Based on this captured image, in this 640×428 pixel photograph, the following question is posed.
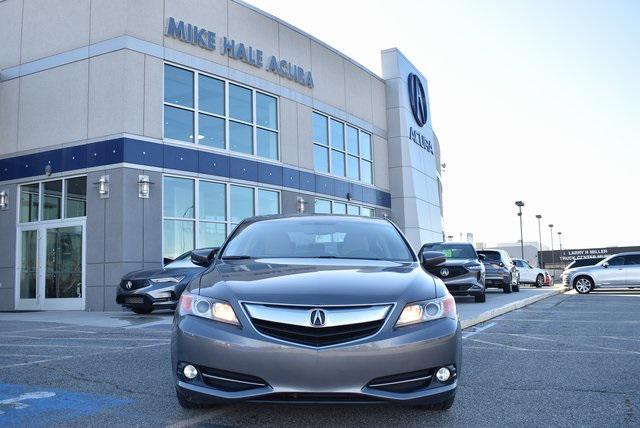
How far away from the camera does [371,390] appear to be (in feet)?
11.4

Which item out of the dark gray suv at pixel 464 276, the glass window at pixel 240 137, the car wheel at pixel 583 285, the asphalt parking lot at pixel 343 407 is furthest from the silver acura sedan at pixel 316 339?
the car wheel at pixel 583 285

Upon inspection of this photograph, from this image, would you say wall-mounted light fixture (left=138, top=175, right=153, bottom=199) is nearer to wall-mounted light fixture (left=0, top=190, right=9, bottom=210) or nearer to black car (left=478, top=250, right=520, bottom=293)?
wall-mounted light fixture (left=0, top=190, right=9, bottom=210)

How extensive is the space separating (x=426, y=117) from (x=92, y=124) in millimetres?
19916

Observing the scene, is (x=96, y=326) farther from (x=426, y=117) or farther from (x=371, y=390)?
(x=426, y=117)

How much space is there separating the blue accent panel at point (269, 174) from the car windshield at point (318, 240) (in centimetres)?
1329

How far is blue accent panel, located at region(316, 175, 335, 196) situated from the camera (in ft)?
71.6

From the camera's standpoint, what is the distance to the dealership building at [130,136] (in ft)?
49.0

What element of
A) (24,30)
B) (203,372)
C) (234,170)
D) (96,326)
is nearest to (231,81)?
(234,170)

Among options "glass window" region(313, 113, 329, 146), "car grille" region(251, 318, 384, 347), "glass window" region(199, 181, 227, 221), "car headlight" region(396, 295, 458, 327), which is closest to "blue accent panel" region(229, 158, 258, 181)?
"glass window" region(199, 181, 227, 221)

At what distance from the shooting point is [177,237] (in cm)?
1606

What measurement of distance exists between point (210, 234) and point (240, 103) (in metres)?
4.34

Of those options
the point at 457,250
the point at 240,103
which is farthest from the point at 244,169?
the point at 457,250

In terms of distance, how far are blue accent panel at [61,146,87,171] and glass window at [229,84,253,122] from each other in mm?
4658

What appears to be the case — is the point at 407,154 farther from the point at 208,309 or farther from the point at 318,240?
the point at 208,309
